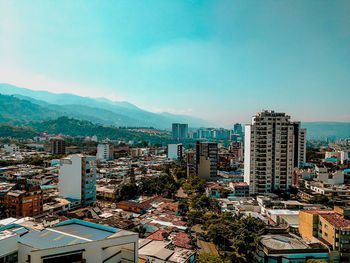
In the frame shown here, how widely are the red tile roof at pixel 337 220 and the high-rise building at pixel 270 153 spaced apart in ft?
29.1

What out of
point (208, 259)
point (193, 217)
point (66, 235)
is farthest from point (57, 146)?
point (208, 259)

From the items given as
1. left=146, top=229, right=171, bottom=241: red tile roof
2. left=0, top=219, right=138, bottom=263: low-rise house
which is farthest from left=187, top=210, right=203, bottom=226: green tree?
left=0, top=219, right=138, bottom=263: low-rise house

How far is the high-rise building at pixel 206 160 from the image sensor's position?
78.3 ft

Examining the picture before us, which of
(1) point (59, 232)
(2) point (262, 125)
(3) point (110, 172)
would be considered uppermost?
(2) point (262, 125)

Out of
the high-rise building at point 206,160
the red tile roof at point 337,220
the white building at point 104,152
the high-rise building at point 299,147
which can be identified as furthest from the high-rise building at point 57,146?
the red tile roof at point 337,220

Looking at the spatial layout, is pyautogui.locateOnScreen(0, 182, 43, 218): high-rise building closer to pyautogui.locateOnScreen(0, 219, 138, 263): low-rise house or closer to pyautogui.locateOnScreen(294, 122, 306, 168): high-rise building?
pyautogui.locateOnScreen(0, 219, 138, 263): low-rise house

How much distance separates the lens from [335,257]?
308 inches

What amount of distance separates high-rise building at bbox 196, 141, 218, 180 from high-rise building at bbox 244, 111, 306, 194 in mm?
6292

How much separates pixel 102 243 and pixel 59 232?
1501 millimetres

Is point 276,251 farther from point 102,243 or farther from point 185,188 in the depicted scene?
point 185,188

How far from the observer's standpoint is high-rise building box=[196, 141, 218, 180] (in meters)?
23.9

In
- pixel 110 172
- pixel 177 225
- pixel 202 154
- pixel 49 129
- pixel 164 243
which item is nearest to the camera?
pixel 164 243

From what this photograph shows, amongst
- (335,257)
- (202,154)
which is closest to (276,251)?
(335,257)

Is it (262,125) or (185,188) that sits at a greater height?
(262,125)
